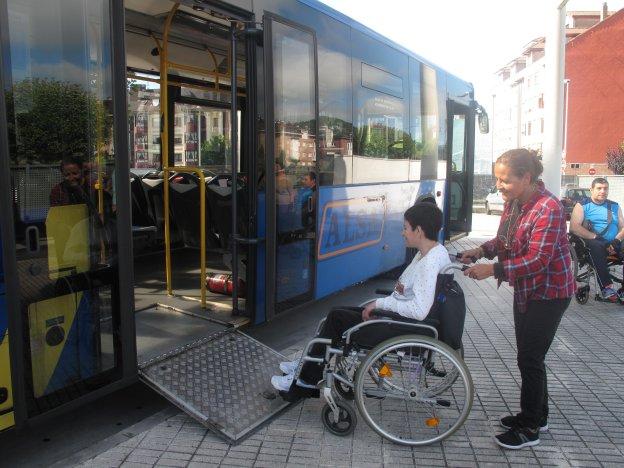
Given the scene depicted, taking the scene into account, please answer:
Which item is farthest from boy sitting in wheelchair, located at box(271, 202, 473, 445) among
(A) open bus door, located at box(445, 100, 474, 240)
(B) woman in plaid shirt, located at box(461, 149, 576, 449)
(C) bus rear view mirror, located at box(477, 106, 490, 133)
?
(C) bus rear view mirror, located at box(477, 106, 490, 133)

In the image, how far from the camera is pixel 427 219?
3.66 meters

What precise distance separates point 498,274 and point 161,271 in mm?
4726

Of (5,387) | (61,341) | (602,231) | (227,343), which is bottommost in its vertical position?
(227,343)

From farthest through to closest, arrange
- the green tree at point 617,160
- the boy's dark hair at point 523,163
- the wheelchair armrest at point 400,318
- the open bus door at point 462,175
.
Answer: the green tree at point 617,160, the open bus door at point 462,175, the wheelchair armrest at point 400,318, the boy's dark hair at point 523,163

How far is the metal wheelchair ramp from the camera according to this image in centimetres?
375

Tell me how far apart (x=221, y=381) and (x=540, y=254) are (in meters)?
2.31

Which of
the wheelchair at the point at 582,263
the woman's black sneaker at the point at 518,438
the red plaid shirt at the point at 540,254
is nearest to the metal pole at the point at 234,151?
Result: the red plaid shirt at the point at 540,254

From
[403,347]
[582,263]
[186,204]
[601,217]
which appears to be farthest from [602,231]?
[186,204]

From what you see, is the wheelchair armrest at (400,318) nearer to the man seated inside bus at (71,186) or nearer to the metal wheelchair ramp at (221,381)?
the metal wheelchair ramp at (221,381)

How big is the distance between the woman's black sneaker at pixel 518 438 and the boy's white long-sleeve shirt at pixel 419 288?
922mm

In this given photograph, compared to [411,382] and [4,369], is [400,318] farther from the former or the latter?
[4,369]

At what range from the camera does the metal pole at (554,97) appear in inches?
355

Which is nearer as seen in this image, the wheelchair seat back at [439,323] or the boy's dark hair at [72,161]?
the boy's dark hair at [72,161]

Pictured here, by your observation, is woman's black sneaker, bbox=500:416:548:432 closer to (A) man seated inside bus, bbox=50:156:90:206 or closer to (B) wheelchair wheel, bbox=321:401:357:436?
(B) wheelchair wheel, bbox=321:401:357:436
